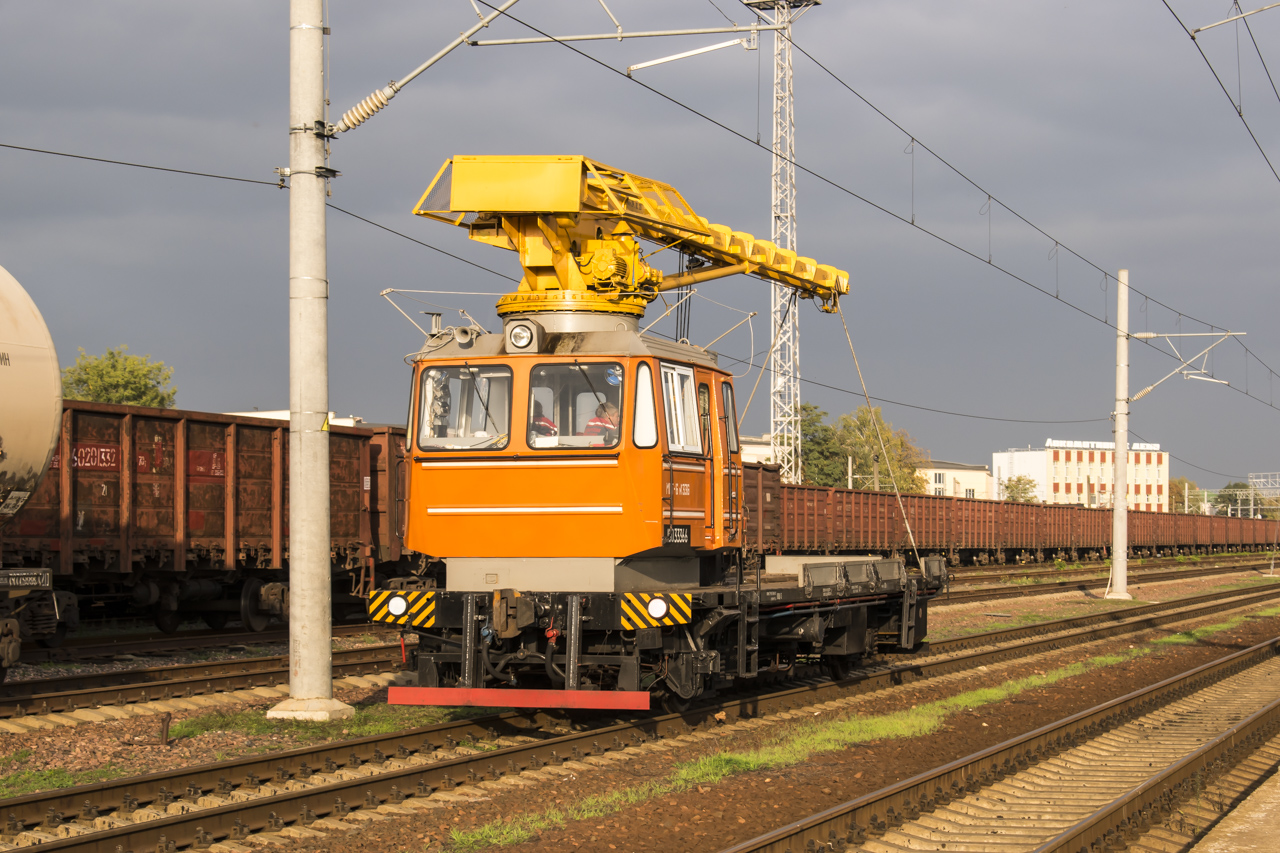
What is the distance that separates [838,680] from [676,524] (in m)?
4.72

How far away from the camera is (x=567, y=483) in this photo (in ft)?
32.9

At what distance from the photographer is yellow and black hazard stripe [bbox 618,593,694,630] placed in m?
9.60

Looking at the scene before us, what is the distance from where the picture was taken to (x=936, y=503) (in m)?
40.7

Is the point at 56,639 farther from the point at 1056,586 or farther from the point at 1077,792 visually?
the point at 1056,586

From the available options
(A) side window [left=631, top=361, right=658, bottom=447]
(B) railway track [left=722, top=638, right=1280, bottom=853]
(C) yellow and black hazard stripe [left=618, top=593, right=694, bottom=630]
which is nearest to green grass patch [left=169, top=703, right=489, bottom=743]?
(C) yellow and black hazard stripe [left=618, top=593, right=694, bottom=630]

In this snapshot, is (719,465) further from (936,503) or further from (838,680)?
(936,503)

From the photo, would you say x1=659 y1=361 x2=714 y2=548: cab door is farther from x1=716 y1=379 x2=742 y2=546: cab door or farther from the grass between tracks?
the grass between tracks

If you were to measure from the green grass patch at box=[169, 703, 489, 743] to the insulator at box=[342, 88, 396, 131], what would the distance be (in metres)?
5.52

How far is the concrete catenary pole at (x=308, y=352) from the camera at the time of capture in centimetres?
1108

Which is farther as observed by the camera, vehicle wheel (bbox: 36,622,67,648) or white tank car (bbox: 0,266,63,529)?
vehicle wheel (bbox: 36,622,67,648)

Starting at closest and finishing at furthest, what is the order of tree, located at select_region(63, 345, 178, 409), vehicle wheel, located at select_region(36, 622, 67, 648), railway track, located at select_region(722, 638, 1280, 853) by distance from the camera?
railway track, located at select_region(722, 638, 1280, 853)
vehicle wheel, located at select_region(36, 622, 67, 648)
tree, located at select_region(63, 345, 178, 409)

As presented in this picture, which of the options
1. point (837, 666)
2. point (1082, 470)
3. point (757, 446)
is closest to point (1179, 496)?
point (1082, 470)

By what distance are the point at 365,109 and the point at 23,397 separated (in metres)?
4.07

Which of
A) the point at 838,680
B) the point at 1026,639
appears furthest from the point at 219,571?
the point at 1026,639
